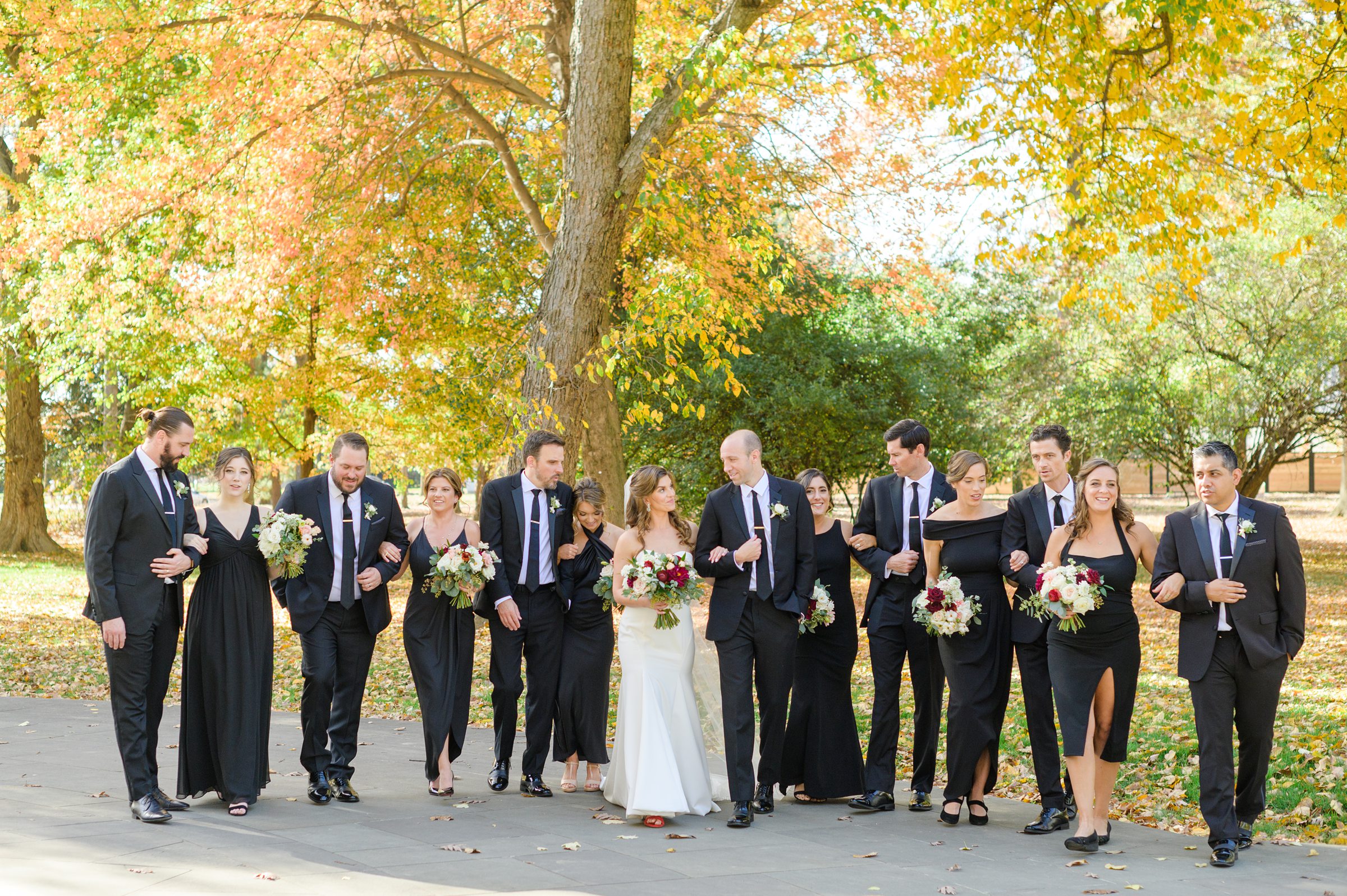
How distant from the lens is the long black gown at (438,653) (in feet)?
25.2

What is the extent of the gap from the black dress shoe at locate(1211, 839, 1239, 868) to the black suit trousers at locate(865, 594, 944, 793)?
67.1 inches

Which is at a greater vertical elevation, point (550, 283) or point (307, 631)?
point (550, 283)

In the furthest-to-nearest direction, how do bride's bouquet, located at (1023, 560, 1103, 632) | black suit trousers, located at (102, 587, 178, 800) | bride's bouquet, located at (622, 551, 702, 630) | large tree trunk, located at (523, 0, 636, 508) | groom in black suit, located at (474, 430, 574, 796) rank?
large tree trunk, located at (523, 0, 636, 508) < groom in black suit, located at (474, 430, 574, 796) < bride's bouquet, located at (622, 551, 702, 630) < black suit trousers, located at (102, 587, 178, 800) < bride's bouquet, located at (1023, 560, 1103, 632)

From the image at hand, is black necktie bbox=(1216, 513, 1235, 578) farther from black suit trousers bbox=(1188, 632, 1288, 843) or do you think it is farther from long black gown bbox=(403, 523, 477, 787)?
long black gown bbox=(403, 523, 477, 787)

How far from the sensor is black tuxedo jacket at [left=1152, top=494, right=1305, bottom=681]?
6.25m

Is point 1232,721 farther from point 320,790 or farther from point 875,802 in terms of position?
point 320,790

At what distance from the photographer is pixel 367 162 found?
1583 centimetres

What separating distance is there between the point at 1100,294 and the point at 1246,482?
15.3 metres

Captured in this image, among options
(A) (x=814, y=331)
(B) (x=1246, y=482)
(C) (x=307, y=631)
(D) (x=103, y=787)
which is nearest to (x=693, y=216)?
(C) (x=307, y=631)

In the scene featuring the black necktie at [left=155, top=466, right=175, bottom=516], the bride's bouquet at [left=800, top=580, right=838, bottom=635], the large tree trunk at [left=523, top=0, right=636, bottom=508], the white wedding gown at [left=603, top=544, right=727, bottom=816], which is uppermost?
the large tree trunk at [left=523, top=0, right=636, bottom=508]

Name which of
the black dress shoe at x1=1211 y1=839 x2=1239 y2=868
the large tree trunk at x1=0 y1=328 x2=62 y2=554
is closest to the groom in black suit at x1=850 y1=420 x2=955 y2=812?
the black dress shoe at x1=1211 y1=839 x2=1239 y2=868

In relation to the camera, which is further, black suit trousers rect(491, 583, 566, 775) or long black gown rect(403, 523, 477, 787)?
black suit trousers rect(491, 583, 566, 775)

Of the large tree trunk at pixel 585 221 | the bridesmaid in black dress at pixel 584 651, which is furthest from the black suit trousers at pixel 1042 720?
the large tree trunk at pixel 585 221

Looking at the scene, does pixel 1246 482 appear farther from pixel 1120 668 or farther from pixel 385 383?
pixel 1120 668
